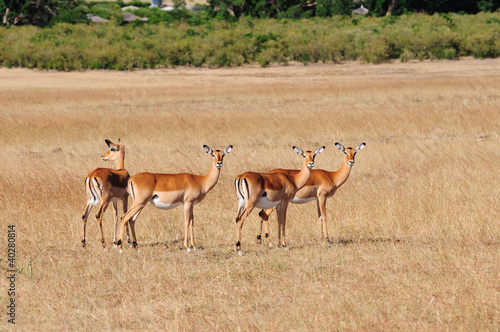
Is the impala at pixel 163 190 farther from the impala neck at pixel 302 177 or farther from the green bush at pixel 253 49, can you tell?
the green bush at pixel 253 49

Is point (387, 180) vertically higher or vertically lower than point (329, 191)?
lower

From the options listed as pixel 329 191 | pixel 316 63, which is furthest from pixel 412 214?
pixel 316 63

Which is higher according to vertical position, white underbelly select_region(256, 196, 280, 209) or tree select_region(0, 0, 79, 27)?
tree select_region(0, 0, 79, 27)

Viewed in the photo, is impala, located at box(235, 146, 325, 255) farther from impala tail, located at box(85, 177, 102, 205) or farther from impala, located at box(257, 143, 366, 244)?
impala tail, located at box(85, 177, 102, 205)

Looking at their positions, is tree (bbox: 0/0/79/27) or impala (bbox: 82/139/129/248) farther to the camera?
tree (bbox: 0/0/79/27)

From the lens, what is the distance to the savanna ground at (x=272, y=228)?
6.63 meters

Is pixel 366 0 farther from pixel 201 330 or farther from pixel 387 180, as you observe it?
pixel 201 330

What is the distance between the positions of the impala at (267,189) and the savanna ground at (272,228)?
0.54m

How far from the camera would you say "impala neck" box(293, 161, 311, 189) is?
28.7 ft

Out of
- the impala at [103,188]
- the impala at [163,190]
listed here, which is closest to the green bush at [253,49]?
the impala at [103,188]

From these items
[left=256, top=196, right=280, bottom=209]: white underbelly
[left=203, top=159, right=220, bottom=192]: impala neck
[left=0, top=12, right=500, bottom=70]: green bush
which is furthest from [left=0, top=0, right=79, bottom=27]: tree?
[left=256, top=196, right=280, bottom=209]: white underbelly

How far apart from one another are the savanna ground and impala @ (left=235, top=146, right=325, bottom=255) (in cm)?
54

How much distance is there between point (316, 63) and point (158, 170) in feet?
105

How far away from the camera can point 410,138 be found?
19000 mm
